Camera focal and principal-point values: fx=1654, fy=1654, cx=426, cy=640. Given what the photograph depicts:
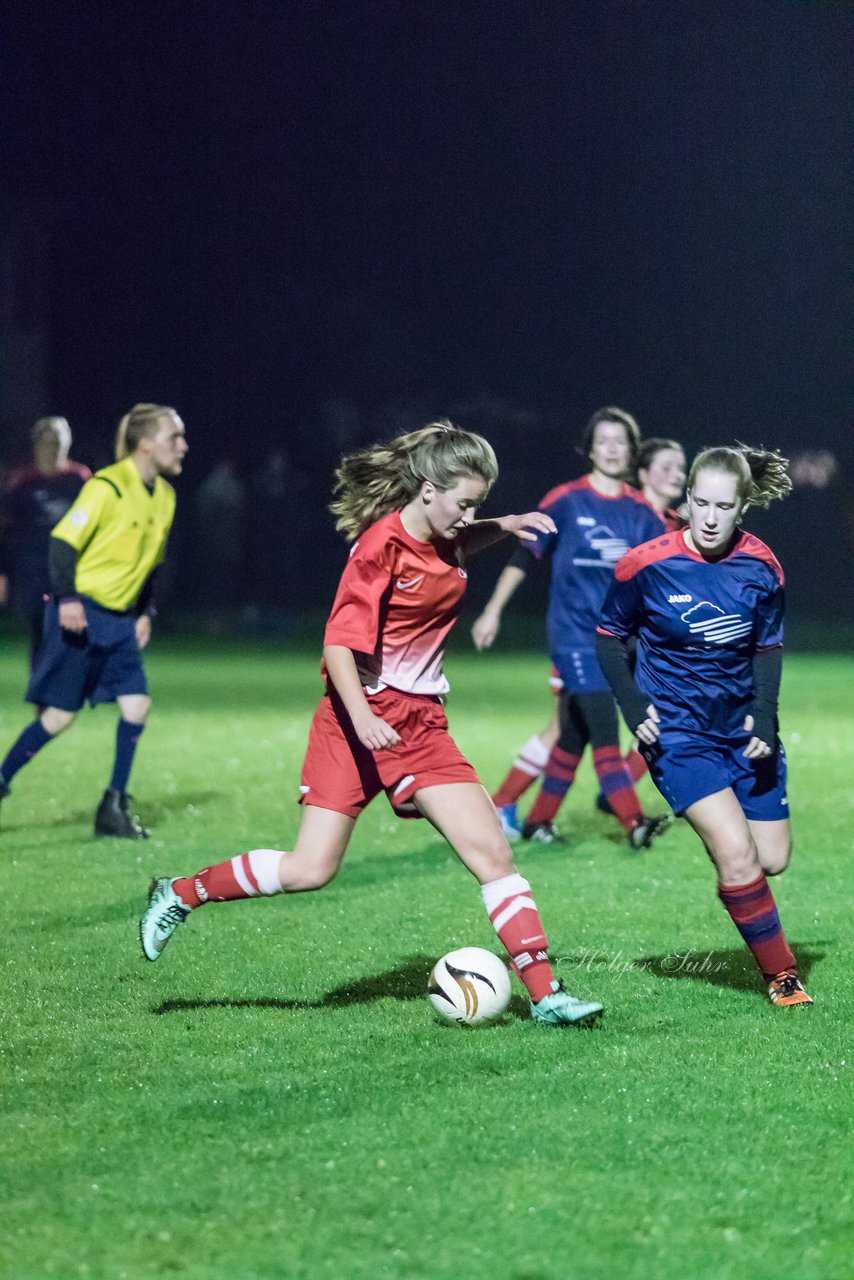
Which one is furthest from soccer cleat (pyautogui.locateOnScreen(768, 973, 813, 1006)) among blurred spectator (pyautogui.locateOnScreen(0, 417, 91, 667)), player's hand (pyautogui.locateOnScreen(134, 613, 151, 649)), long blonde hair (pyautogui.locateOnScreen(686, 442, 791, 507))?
blurred spectator (pyautogui.locateOnScreen(0, 417, 91, 667))

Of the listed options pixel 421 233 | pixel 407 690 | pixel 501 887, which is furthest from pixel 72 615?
pixel 421 233

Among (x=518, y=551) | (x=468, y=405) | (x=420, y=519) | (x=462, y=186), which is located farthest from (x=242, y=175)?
(x=420, y=519)

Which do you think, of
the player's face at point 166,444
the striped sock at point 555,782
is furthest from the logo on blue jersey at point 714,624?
the player's face at point 166,444

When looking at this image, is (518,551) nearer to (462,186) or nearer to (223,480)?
(223,480)

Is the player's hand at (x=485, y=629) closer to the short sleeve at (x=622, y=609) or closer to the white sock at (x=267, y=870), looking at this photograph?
the short sleeve at (x=622, y=609)

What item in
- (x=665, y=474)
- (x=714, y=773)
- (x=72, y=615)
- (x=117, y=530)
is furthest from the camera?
(x=665, y=474)

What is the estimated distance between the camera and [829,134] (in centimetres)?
3170

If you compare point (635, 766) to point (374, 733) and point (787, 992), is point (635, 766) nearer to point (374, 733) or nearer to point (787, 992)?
point (787, 992)

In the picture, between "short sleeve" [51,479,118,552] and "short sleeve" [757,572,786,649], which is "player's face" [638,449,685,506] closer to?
"short sleeve" [51,479,118,552]

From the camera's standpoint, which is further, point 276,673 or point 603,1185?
point 276,673

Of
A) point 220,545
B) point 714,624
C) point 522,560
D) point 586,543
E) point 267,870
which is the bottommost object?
point 220,545

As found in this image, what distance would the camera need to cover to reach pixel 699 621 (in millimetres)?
5363

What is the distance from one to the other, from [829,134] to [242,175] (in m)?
11.9

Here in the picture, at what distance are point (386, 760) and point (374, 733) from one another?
1.08 ft
